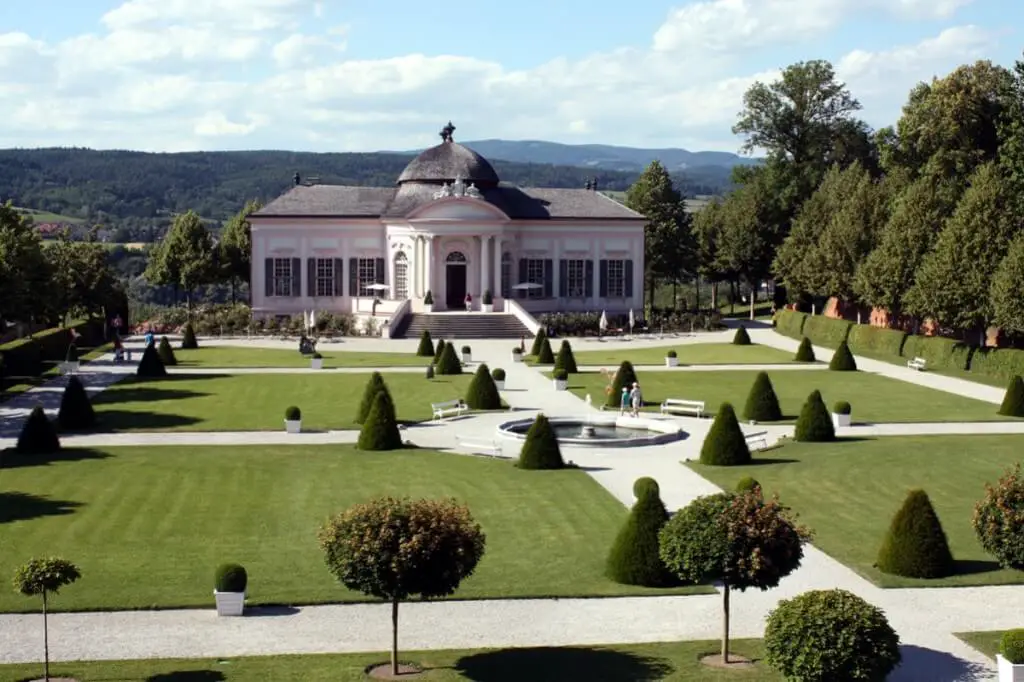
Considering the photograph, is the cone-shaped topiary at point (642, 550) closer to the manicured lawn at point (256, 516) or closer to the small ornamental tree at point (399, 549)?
the manicured lawn at point (256, 516)

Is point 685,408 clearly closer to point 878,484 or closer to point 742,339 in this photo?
point 878,484

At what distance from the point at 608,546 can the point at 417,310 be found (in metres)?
56.8

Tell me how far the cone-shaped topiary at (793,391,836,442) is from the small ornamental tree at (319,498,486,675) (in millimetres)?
22556

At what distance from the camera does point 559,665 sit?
65.2 feet

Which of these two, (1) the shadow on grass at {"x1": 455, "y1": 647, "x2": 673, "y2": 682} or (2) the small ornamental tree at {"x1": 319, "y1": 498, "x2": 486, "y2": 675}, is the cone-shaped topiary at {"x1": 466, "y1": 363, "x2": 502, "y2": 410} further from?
(2) the small ornamental tree at {"x1": 319, "y1": 498, "x2": 486, "y2": 675}

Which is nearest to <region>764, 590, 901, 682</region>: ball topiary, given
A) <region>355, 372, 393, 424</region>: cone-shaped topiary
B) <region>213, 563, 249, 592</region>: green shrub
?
<region>213, 563, 249, 592</region>: green shrub

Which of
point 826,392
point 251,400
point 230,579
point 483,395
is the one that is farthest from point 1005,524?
point 251,400

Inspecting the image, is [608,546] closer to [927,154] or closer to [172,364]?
[172,364]

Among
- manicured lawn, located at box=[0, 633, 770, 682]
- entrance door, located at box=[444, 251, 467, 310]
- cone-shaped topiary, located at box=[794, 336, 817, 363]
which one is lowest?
manicured lawn, located at box=[0, 633, 770, 682]

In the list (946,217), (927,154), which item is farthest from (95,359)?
(927,154)

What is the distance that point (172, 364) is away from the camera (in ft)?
202

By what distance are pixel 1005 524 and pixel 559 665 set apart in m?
7.91

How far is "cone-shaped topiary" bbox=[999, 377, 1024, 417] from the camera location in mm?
45188

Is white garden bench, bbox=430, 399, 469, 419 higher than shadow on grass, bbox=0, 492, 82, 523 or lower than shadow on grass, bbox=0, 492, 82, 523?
higher
